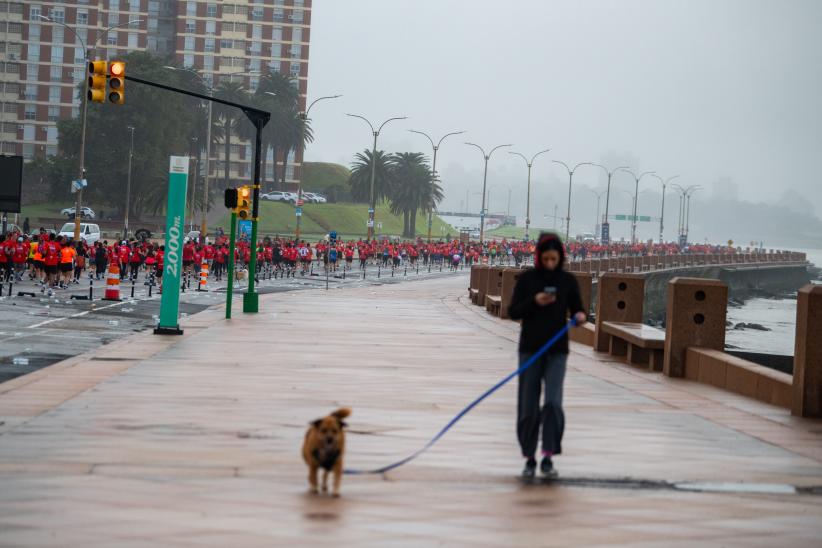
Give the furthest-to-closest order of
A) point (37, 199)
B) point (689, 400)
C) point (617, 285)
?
point (37, 199), point (617, 285), point (689, 400)

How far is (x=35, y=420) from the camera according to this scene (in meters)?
11.2

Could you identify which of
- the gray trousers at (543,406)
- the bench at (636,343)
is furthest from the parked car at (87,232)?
the gray trousers at (543,406)

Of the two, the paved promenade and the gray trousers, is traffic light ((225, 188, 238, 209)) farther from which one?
the gray trousers

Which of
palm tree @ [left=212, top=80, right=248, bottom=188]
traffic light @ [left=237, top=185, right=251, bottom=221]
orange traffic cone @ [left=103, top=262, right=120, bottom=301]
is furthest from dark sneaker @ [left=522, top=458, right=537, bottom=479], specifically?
palm tree @ [left=212, top=80, right=248, bottom=188]

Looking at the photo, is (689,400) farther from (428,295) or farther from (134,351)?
(428,295)

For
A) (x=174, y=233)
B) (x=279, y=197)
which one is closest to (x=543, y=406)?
(x=174, y=233)

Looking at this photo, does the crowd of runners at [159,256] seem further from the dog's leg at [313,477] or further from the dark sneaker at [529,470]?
the dog's leg at [313,477]

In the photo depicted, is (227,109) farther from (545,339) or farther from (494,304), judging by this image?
(545,339)

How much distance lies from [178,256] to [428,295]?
26114mm

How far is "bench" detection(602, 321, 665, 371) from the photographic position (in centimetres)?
1877

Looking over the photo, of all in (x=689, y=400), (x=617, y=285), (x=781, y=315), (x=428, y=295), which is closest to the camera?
(x=689, y=400)

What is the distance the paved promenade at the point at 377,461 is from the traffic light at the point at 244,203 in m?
11.7

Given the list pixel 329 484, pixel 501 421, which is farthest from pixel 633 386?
pixel 329 484

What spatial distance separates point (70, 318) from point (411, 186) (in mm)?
114606
